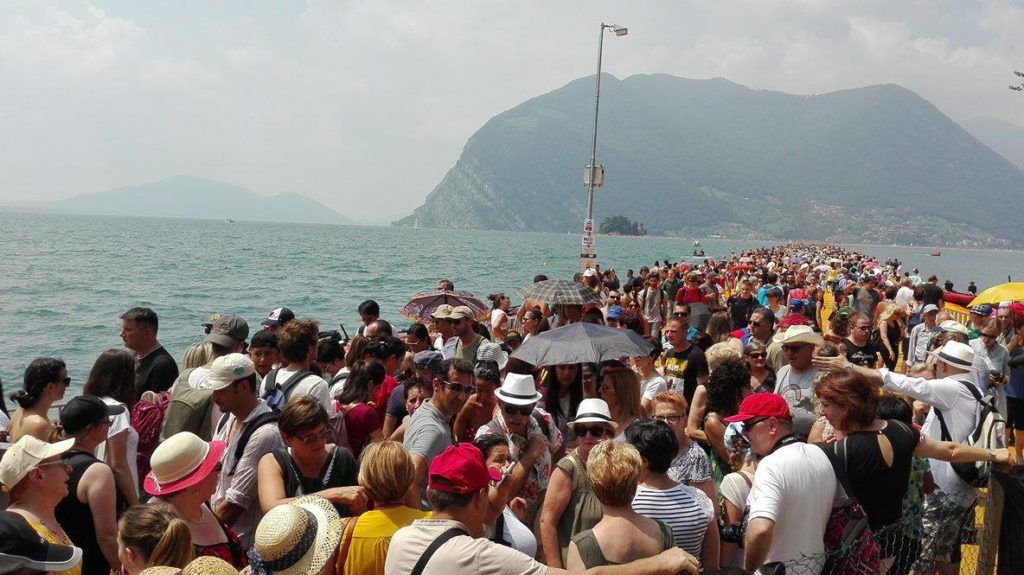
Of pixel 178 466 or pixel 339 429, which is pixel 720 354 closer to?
pixel 339 429

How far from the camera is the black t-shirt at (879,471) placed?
11.6ft

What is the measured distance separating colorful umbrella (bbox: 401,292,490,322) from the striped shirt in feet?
22.5

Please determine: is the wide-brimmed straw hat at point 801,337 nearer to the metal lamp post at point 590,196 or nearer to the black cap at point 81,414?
the black cap at point 81,414

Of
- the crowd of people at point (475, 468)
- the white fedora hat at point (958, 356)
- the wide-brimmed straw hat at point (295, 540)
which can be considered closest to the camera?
the wide-brimmed straw hat at point (295, 540)

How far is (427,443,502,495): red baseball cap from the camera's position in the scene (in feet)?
9.08

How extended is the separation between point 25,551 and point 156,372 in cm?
360

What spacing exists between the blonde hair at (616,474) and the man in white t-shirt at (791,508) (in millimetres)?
735

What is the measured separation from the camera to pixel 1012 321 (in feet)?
27.8

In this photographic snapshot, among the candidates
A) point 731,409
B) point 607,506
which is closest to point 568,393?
point 731,409

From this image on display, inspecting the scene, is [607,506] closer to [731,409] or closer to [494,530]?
[494,530]

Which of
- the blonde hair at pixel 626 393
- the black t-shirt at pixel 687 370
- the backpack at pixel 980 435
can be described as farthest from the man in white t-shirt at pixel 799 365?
the blonde hair at pixel 626 393

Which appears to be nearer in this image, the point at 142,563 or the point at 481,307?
the point at 142,563

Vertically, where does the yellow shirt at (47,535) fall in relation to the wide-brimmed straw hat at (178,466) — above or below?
below

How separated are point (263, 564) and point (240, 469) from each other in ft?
4.08
